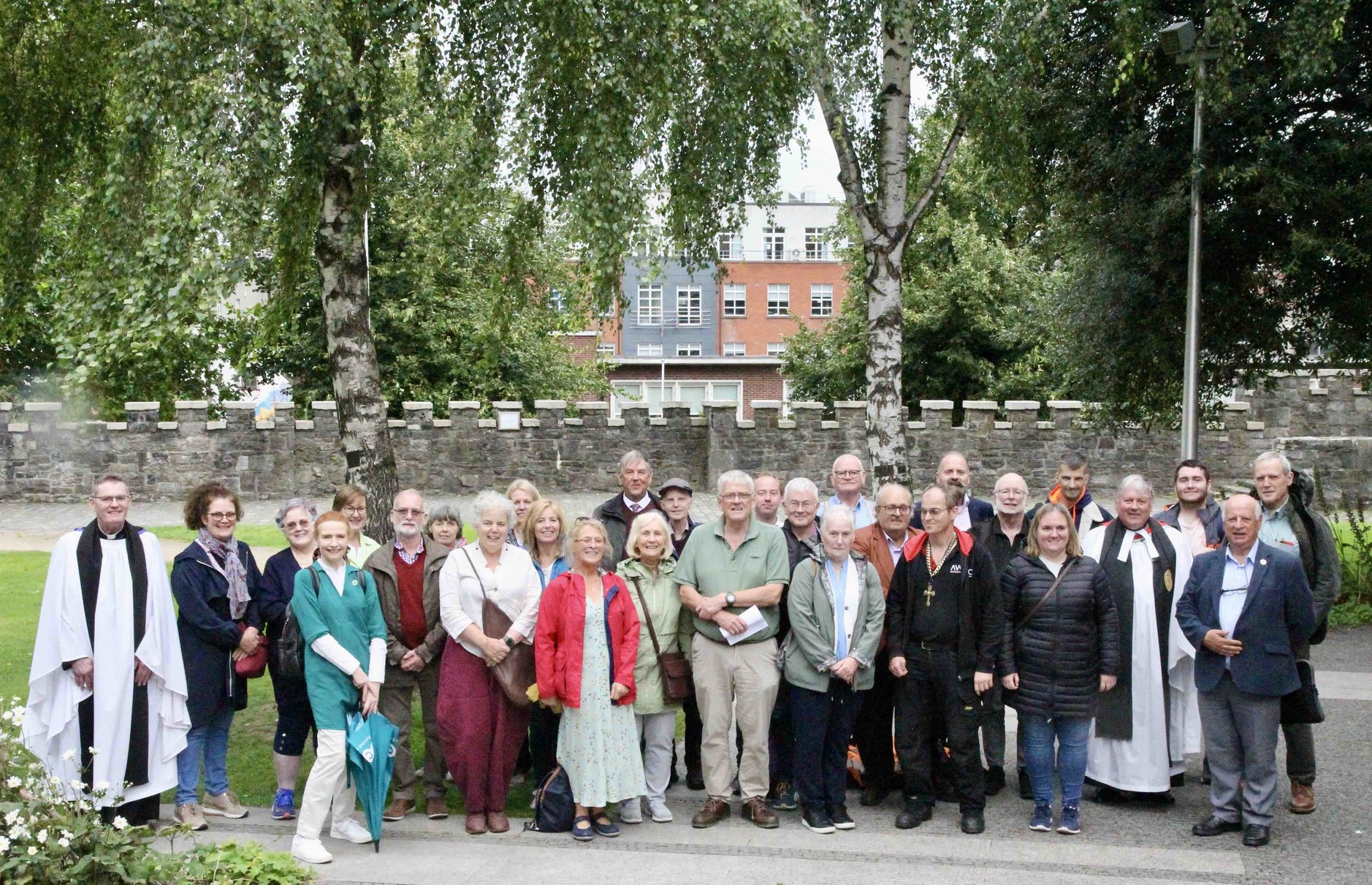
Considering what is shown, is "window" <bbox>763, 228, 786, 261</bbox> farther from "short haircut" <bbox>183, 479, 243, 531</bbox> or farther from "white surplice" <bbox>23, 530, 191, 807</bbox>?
"white surplice" <bbox>23, 530, 191, 807</bbox>

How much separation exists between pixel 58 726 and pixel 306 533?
1.53m

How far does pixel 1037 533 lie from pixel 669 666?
6.89 feet

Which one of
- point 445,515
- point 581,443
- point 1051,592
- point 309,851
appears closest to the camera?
point 309,851

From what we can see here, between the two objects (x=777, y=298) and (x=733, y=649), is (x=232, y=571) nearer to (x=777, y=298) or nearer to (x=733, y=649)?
(x=733, y=649)

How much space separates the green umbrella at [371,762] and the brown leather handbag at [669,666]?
147cm

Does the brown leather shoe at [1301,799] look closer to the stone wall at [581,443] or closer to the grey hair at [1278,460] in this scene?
the grey hair at [1278,460]

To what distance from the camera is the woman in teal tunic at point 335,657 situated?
651 centimetres

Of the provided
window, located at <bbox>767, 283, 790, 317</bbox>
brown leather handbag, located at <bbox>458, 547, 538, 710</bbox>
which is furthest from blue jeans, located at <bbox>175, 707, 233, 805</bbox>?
window, located at <bbox>767, 283, 790, 317</bbox>

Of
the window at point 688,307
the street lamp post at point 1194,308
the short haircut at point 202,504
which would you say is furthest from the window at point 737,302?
the short haircut at point 202,504

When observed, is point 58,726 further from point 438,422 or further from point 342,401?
point 438,422

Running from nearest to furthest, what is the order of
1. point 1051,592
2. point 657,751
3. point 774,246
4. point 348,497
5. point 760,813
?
1. point 1051,592
2. point 760,813
3. point 657,751
4. point 348,497
5. point 774,246

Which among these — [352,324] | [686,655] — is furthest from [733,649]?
[352,324]

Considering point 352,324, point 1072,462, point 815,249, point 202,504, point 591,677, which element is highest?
point 815,249

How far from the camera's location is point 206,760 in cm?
724
